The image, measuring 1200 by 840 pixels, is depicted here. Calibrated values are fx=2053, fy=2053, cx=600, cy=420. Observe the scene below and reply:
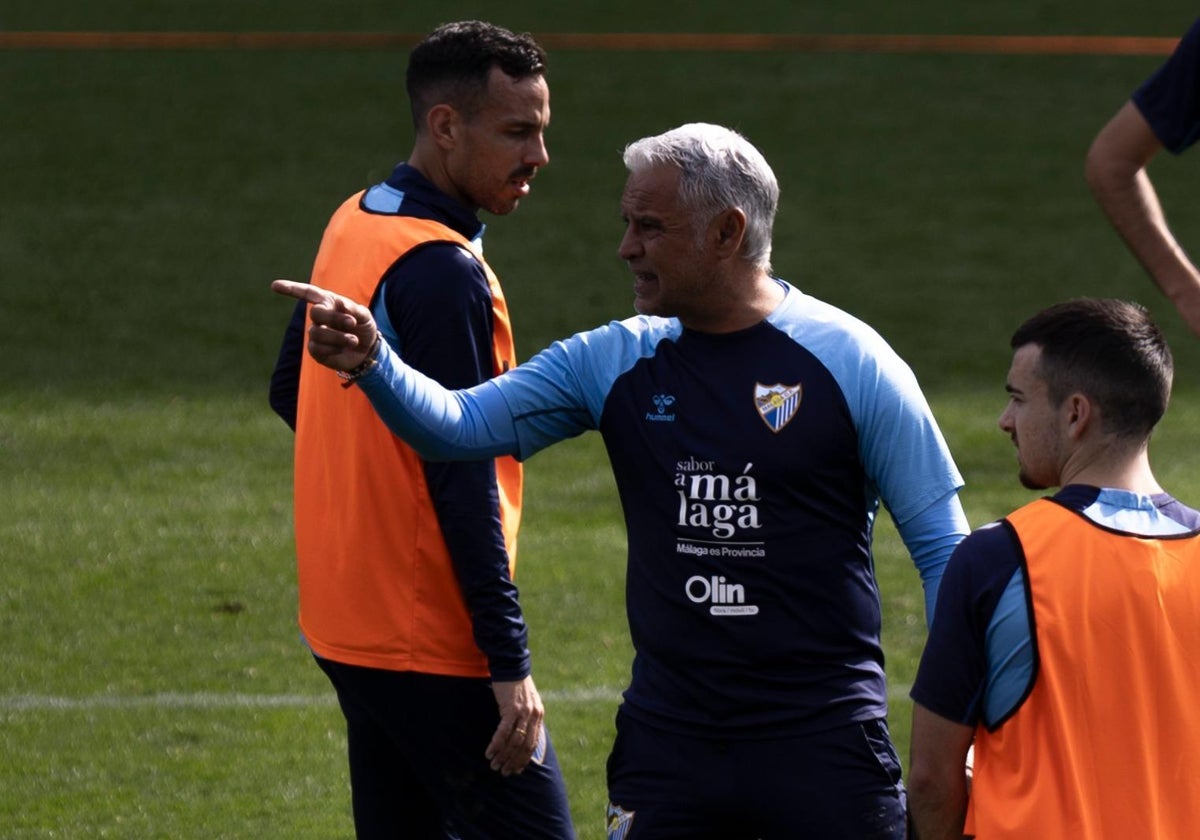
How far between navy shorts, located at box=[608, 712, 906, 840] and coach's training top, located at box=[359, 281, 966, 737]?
34 mm

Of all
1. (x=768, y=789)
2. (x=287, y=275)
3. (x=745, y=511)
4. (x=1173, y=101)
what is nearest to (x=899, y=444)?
(x=745, y=511)

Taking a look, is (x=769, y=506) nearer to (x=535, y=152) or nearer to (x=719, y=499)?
(x=719, y=499)

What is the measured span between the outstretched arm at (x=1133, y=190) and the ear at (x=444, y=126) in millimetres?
1613

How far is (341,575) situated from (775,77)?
12.8m

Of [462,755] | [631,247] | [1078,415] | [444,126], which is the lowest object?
[462,755]

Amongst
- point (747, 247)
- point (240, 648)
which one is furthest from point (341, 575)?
point (240, 648)

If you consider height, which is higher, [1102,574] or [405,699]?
[1102,574]

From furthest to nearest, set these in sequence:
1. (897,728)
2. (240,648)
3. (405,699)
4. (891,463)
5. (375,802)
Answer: (240,648), (897,728), (375,802), (405,699), (891,463)

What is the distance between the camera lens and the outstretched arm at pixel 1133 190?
2912mm

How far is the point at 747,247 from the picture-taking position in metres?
3.51

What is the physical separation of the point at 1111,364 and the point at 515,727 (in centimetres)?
140

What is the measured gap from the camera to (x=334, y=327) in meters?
3.28

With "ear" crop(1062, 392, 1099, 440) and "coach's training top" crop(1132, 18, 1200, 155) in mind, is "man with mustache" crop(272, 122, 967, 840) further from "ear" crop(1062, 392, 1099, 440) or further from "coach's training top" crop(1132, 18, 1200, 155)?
"coach's training top" crop(1132, 18, 1200, 155)

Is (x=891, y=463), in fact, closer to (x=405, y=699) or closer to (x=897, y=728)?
(x=405, y=699)
